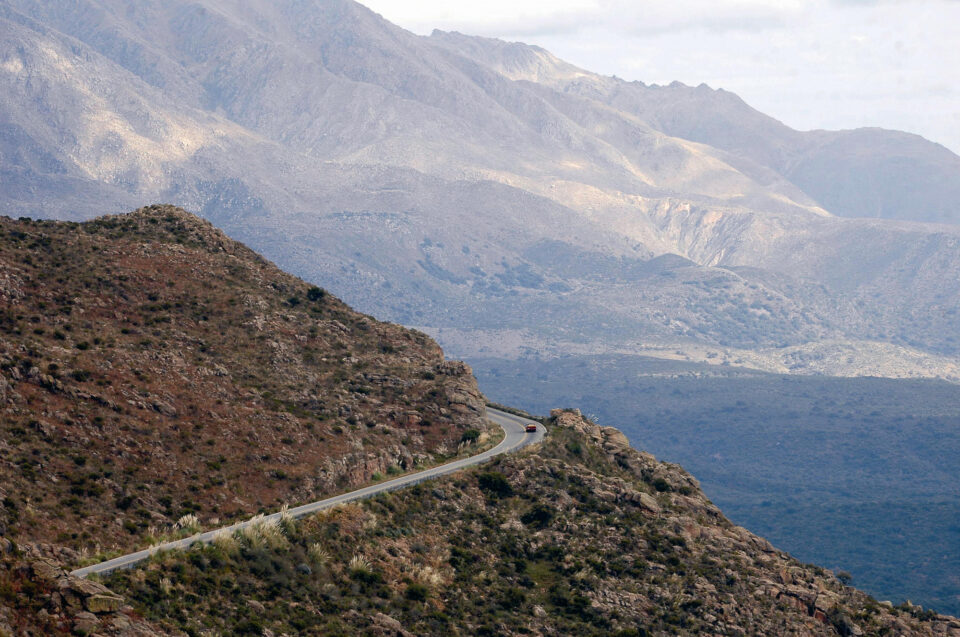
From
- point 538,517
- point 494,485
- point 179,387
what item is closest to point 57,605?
point 179,387

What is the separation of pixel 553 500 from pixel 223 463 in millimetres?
20100

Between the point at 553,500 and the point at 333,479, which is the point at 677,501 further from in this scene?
the point at 333,479

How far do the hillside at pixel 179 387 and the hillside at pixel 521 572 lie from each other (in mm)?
5336

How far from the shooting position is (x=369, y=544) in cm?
6084

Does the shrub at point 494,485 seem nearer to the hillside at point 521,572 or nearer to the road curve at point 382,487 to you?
the hillside at point 521,572

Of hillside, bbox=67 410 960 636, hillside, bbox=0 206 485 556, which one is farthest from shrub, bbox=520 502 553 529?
hillside, bbox=0 206 485 556

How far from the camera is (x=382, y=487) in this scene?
231ft

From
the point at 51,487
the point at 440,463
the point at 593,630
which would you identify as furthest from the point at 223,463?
the point at 593,630

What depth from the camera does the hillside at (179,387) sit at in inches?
2341

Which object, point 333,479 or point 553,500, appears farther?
point 553,500

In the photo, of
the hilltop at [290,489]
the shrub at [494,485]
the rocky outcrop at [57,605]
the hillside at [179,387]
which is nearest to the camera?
the rocky outcrop at [57,605]

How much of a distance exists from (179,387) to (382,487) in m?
13.4

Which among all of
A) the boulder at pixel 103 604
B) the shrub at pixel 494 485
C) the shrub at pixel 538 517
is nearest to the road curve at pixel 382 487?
the shrub at pixel 494 485

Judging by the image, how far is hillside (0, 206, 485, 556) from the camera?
195 feet
